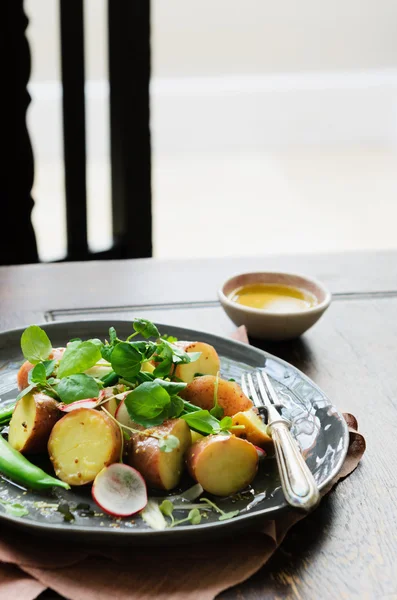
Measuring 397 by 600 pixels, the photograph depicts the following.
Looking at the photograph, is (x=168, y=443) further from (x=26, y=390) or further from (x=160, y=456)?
(x=26, y=390)

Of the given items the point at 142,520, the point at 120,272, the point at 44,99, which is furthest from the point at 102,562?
the point at 44,99

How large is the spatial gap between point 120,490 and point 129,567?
8 cm

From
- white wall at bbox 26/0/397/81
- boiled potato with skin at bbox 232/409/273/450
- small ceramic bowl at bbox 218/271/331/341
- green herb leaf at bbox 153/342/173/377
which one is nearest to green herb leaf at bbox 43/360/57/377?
green herb leaf at bbox 153/342/173/377

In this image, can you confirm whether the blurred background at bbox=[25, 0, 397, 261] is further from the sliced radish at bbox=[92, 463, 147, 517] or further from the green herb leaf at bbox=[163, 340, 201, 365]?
the sliced radish at bbox=[92, 463, 147, 517]

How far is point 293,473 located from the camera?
31.6 inches

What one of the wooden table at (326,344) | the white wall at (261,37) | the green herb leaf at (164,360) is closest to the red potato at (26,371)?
the green herb leaf at (164,360)

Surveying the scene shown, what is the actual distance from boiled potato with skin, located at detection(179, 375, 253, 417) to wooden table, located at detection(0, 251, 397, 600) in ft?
0.51

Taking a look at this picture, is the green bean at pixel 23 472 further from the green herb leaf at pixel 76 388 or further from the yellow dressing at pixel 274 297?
the yellow dressing at pixel 274 297

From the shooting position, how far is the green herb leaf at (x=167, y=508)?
791 mm

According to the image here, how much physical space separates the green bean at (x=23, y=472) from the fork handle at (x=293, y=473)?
0.23 meters

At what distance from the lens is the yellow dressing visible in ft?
4.60

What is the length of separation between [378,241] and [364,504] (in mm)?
4165

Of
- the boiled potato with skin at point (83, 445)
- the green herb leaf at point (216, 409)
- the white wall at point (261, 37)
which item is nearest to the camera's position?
the boiled potato with skin at point (83, 445)

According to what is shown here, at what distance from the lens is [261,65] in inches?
259
